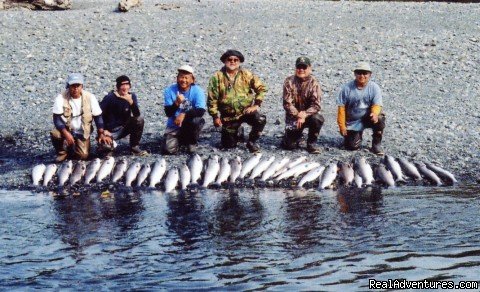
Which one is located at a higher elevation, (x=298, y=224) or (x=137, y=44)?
(x=137, y=44)

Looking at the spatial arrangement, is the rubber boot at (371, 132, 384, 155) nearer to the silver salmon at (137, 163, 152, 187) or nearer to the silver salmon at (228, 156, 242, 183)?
the silver salmon at (228, 156, 242, 183)

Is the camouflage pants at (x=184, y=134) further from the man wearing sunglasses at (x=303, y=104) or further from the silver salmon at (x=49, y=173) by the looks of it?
the silver salmon at (x=49, y=173)

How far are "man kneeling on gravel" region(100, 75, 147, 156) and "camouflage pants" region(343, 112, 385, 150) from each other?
2.82 m

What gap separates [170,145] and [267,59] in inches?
242

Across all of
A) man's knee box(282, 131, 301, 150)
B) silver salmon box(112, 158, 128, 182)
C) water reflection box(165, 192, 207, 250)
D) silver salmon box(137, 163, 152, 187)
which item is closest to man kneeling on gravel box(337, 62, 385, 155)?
man's knee box(282, 131, 301, 150)

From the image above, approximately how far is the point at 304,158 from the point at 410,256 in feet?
13.2

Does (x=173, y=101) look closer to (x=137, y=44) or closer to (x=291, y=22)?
(x=137, y=44)

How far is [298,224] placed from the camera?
9117mm

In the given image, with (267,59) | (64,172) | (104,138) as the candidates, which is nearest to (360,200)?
(104,138)

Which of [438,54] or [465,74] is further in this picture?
[438,54]

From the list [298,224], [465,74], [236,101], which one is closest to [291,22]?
[465,74]

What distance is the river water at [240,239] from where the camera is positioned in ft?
24.5

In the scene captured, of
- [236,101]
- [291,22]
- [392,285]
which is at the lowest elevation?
[392,285]

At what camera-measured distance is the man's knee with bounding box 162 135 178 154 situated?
39.7ft
